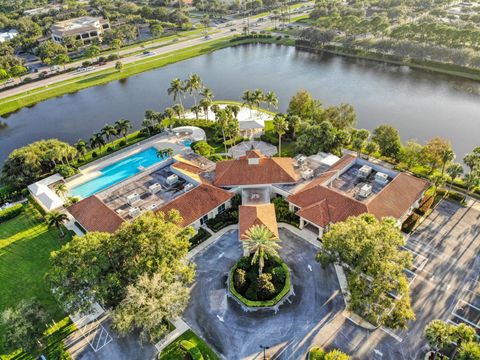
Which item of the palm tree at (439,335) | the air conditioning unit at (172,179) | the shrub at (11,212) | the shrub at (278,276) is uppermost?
the palm tree at (439,335)

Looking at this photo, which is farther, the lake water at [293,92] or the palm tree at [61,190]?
the lake water at [293,92]

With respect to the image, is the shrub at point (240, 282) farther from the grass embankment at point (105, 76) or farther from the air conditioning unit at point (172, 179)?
the grass embankment at point (105, 76)

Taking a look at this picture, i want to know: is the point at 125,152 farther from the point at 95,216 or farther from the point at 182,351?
the point at 182,351

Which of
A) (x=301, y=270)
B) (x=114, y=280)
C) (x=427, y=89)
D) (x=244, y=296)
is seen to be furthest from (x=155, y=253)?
(x=427, y=89)

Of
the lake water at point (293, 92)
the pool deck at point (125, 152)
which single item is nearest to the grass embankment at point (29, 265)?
the pool deck at point (125, 152)

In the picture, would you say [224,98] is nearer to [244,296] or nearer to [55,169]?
[55,169]

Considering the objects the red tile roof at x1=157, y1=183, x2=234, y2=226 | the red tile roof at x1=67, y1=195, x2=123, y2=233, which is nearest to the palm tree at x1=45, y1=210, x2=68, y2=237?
the red tile roof at x1=67, y1=195, x2=123, y2=233
